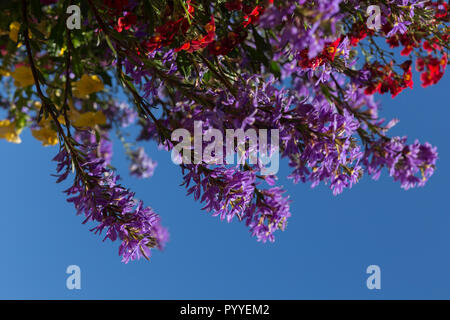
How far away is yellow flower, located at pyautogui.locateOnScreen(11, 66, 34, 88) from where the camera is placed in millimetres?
1891

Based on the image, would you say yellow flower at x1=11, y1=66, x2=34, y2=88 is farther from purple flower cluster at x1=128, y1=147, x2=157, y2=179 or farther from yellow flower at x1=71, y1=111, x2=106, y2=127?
purple flower cluster at x1=128, y1=147, x2=157, y2=179

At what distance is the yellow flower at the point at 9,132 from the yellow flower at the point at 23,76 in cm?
92

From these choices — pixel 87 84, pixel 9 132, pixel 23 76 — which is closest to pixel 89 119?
pixel 87 84

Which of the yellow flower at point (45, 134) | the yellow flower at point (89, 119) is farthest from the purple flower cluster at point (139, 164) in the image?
the yellow flower at point (89, 119)

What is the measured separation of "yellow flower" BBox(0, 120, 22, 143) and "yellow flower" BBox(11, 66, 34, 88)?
923mm

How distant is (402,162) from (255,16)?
1069 mm

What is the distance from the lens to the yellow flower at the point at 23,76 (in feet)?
6.20

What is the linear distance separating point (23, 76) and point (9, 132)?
1.01 m

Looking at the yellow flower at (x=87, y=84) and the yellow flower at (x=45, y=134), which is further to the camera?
the yellow flower at (x=45, y=134)

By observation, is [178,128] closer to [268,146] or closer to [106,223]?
[268,146]

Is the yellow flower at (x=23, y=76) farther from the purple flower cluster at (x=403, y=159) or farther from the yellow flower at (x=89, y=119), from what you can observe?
the purple flower cluster at (x=403, y=159)

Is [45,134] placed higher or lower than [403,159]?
higher

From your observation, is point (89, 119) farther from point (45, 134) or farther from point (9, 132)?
point (9, 132)

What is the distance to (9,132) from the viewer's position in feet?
9.01
